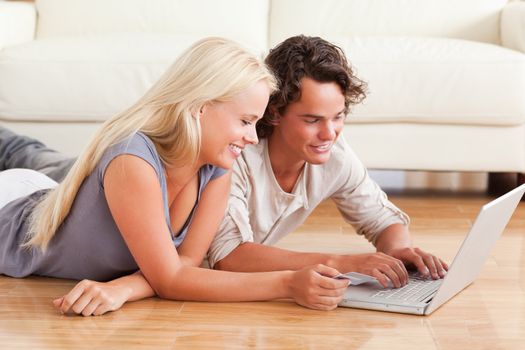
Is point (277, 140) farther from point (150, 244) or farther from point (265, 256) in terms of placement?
point (150, 244)

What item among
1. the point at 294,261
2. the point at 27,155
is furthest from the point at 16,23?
the point at 294,261

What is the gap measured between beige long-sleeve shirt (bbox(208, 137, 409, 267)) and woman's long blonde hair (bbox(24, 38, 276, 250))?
0.72ft

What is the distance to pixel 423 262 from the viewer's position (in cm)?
198

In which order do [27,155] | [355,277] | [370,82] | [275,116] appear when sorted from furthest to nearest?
[370,82]
[27,155]
[275,116]
[355,277]

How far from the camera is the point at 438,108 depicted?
9.37ft

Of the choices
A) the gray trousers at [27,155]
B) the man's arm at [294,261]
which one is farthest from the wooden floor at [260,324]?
the gray trousers at [27,155]

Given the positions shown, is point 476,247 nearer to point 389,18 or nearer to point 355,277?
point 355,277

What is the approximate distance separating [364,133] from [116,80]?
0.76 m

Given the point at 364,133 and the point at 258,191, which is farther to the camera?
the point at 364,133

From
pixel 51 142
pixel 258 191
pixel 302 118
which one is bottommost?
pixel 51 142

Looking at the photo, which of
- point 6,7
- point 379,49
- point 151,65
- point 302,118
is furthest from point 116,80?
point 302,118

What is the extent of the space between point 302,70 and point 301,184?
0.91 ft

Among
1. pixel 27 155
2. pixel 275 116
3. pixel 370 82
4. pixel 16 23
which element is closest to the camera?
pixel 275 116

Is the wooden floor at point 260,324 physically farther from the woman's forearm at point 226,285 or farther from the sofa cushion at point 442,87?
the sofa cushion at point 442,87
